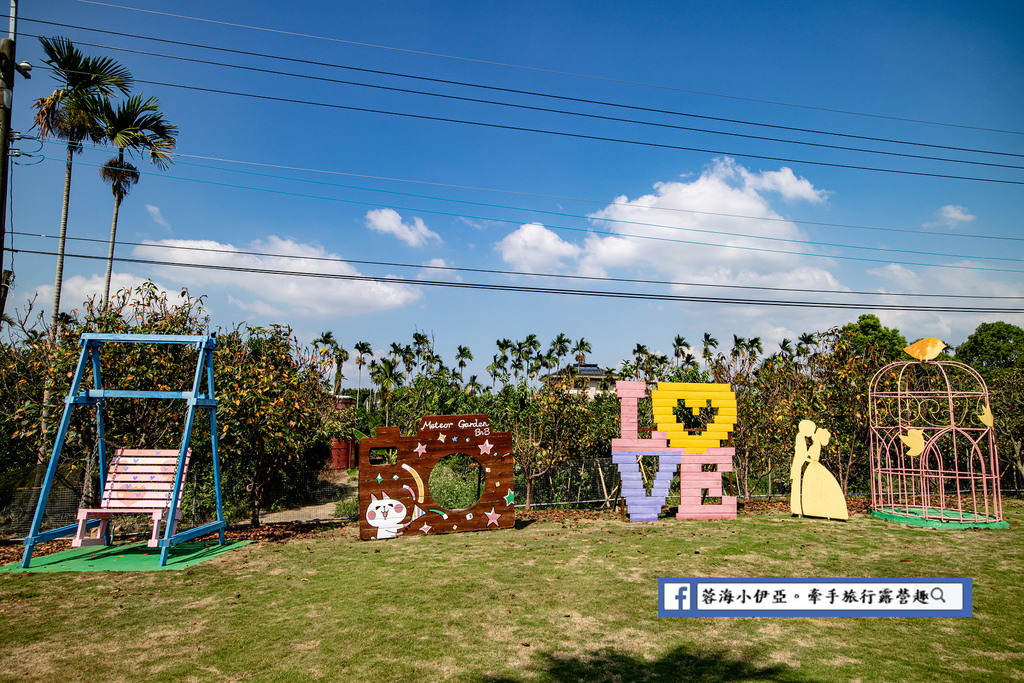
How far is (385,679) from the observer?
5.24 meters

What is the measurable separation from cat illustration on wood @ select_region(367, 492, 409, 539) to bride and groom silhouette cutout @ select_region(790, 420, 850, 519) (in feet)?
31.5

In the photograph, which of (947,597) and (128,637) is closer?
(947,597)

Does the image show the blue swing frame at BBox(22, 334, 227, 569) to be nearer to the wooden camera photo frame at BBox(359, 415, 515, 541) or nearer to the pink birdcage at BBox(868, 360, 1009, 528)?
the wooden camera photo frame at BBox(359, 415, 515, 541)

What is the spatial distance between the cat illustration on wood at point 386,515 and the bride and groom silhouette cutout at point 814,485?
377 inches

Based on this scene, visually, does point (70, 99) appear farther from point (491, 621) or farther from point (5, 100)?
point (491, 621)

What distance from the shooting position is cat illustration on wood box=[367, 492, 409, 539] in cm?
1168

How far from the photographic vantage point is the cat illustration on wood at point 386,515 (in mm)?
11680

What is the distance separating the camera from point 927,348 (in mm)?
13117

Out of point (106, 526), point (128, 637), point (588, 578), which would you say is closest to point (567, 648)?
point (588, 578)

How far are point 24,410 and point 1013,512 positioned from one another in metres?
23.4

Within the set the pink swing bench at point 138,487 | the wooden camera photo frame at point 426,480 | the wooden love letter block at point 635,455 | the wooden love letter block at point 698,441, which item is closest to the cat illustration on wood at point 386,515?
the wooden camera photo frame at point 426,480

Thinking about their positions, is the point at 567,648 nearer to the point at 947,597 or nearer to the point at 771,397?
the point at 947,597

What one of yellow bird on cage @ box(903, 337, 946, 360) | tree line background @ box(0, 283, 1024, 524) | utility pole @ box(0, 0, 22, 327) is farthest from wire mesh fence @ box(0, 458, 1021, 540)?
utility pole @ box(0, 0, 22, 327)

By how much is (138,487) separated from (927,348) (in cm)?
1707
